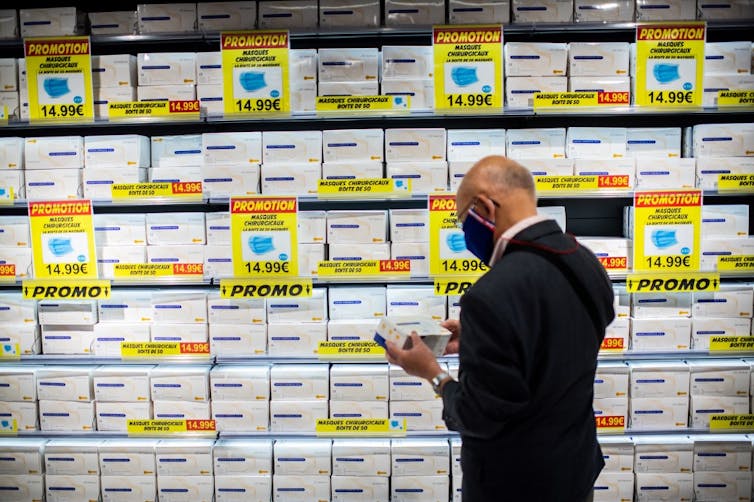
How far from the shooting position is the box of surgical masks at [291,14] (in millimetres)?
2652

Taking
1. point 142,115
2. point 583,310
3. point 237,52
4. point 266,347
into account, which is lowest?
point 266,347

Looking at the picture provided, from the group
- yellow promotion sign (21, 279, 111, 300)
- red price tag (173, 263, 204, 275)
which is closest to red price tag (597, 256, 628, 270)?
red price tag (173, 263, 204, 275)

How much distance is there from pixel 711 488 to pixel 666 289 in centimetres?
105

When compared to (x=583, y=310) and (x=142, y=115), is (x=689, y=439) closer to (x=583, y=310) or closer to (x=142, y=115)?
(x=583, y=310)

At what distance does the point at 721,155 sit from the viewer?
267cm

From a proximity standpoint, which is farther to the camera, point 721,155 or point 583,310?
point 721,155

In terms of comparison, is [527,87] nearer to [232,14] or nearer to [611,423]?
[232,14]

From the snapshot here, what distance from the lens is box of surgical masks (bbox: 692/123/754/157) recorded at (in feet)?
8.73

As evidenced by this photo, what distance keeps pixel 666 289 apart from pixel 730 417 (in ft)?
2.48

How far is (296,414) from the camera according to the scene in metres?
2.74

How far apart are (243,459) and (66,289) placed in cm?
124

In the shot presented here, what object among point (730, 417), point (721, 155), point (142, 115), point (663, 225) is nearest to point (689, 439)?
point (730, 417)

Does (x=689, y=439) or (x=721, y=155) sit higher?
(x=721, y=155)

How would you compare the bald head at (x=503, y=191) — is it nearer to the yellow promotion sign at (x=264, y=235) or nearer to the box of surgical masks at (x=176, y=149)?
the yellow promotion sign at (x=264, y=235)
